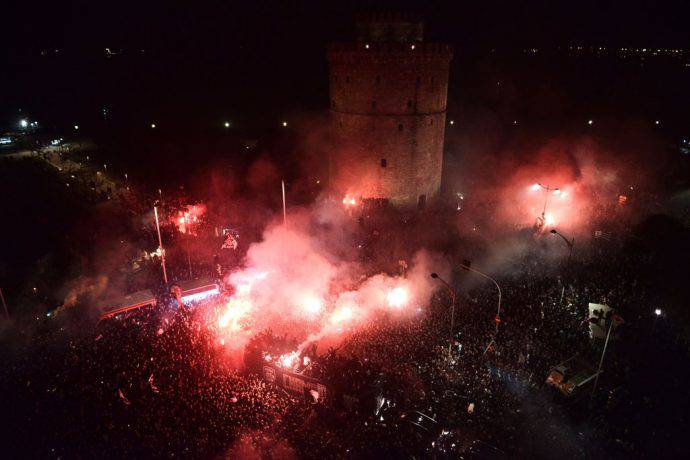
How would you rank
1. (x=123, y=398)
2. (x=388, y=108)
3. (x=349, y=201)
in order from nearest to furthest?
(x=123, y=398)
(x=388, y=108)
(x=349, y=201)

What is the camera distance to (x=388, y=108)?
23.5 meters

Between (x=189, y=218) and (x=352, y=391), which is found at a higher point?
(x=352, y=391)

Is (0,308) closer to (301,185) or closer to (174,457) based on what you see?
(174,457)

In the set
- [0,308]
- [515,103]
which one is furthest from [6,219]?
[515,103]

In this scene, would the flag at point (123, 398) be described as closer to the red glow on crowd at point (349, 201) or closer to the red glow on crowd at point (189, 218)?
the red glow on crowd at point (189, 218)

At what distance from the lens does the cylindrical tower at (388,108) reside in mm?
22750

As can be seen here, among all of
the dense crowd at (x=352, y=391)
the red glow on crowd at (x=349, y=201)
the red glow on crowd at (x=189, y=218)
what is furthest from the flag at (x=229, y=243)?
the red glow on crowd at (x=349, y=201)

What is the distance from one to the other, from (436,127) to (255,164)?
14.6m

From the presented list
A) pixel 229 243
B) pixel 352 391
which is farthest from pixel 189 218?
pixel 352 391

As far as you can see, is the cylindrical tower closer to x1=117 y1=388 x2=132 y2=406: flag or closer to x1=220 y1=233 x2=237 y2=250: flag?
x1=220 y1=233 x2=237 y2=250: flag

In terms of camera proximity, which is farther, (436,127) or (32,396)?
(436,127)

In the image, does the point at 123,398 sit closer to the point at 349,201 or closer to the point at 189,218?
the point at 189,218

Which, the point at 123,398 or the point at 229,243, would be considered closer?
the point at 123,398

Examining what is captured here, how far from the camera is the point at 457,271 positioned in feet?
61.3
